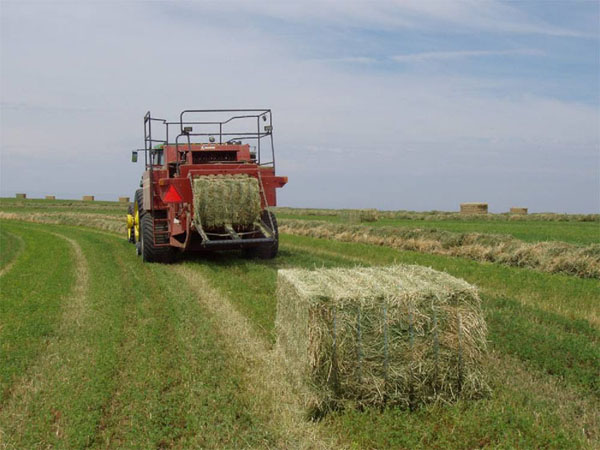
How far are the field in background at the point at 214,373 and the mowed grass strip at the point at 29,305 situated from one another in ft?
0.10

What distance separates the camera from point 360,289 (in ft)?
15.9

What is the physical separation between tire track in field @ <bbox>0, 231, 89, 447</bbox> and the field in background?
0.02 m

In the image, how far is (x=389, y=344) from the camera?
4.73 m

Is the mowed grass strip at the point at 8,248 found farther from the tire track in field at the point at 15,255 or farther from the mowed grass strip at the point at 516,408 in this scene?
the mowed grass strip at the point at 516,408

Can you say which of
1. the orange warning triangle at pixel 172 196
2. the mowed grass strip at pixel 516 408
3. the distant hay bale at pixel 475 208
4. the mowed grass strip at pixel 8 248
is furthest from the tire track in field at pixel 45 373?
the distant hay bale at pixel 475 208

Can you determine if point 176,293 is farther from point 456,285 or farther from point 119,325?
point 456,285

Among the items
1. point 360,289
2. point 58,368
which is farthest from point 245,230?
point 360,289

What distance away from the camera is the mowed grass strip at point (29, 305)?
6.13 meters

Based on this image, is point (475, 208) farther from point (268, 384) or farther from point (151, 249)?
point (268, 384)

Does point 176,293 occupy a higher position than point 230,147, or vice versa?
point 230,147

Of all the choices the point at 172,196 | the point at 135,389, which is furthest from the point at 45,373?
the point at 172,196

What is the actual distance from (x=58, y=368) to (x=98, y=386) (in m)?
0.87

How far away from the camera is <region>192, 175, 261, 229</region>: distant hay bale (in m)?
11.0

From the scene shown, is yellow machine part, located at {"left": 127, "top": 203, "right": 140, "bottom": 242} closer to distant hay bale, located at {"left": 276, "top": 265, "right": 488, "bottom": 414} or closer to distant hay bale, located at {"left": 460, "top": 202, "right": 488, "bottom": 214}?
distant hay bale, located at {"left": 276, "top": 265, "right": 488, "bottom": 414}
